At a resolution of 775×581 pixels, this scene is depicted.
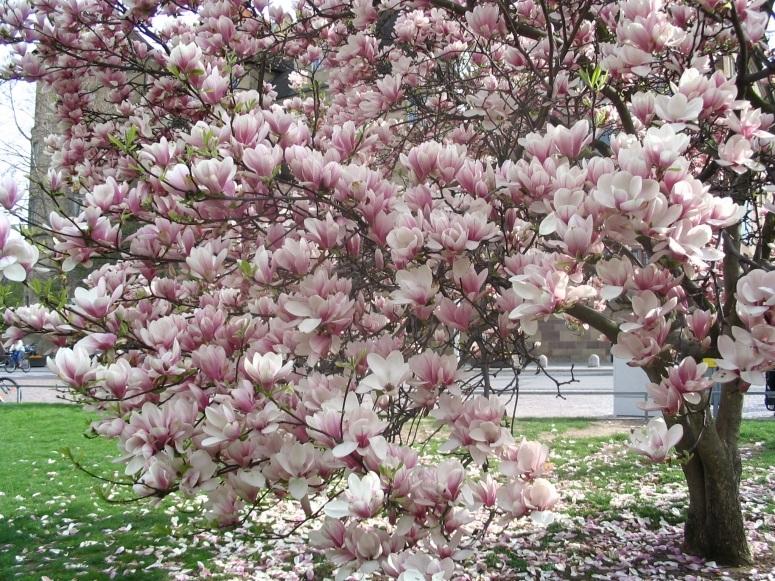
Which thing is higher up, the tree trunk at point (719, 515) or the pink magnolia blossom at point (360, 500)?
the pink magnolia blossom at point (360, 500)

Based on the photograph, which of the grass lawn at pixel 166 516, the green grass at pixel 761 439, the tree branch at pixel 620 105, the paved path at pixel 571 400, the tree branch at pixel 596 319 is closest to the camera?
the tree branch at pixel 596 319

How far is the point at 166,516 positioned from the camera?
5.66 metres

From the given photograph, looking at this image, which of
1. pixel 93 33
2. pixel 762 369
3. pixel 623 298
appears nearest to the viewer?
pixel 762 369

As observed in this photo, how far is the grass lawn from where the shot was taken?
4.46m

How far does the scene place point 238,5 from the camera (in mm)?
3666

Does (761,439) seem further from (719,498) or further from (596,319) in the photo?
(596,319)

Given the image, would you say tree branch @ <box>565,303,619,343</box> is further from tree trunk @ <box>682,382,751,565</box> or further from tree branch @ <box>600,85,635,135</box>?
tree trunk @ <box>682,382,751,565</box>

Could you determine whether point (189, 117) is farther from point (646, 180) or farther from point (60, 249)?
point (646, 180)

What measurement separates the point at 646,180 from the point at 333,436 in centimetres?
98

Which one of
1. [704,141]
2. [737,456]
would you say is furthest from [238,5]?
[737,456]

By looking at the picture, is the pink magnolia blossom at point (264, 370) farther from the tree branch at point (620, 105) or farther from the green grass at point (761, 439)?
the green grass at point (761, 439)

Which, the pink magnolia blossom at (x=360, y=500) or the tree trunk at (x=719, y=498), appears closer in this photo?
the pink magnolia blossom at (x=360, y=500)

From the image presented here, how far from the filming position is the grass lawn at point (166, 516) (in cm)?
446

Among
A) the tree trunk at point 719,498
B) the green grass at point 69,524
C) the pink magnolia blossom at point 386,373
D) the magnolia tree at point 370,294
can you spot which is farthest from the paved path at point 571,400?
the pink magnolia blossom at point 386,373
